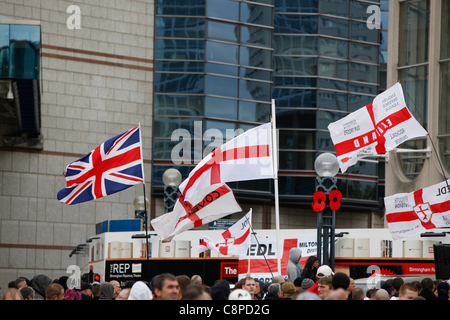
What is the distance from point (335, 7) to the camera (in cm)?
3588

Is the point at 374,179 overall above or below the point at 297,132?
below

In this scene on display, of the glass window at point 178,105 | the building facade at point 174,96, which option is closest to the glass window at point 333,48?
the building facade at point 174,96

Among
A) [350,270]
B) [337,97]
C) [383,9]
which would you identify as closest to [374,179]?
[337,97]

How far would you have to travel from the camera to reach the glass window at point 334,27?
3559 cm

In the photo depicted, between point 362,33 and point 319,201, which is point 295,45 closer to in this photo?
point 362,33

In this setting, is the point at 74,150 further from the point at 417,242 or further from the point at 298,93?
the point at 417,242

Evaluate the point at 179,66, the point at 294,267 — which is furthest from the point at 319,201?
the point at 179,66

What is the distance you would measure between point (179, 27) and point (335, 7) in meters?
8.55

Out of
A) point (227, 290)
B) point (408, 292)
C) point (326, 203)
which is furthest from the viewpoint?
point (326, 203)

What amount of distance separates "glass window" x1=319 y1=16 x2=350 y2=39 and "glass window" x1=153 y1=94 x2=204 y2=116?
7.88m

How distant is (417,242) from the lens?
17.7m

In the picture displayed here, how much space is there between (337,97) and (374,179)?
15.7ft

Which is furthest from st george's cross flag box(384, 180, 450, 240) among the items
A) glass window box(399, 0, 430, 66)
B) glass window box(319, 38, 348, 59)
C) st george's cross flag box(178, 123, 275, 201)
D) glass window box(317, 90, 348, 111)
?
glass window box(319, 38, 348, 59)
